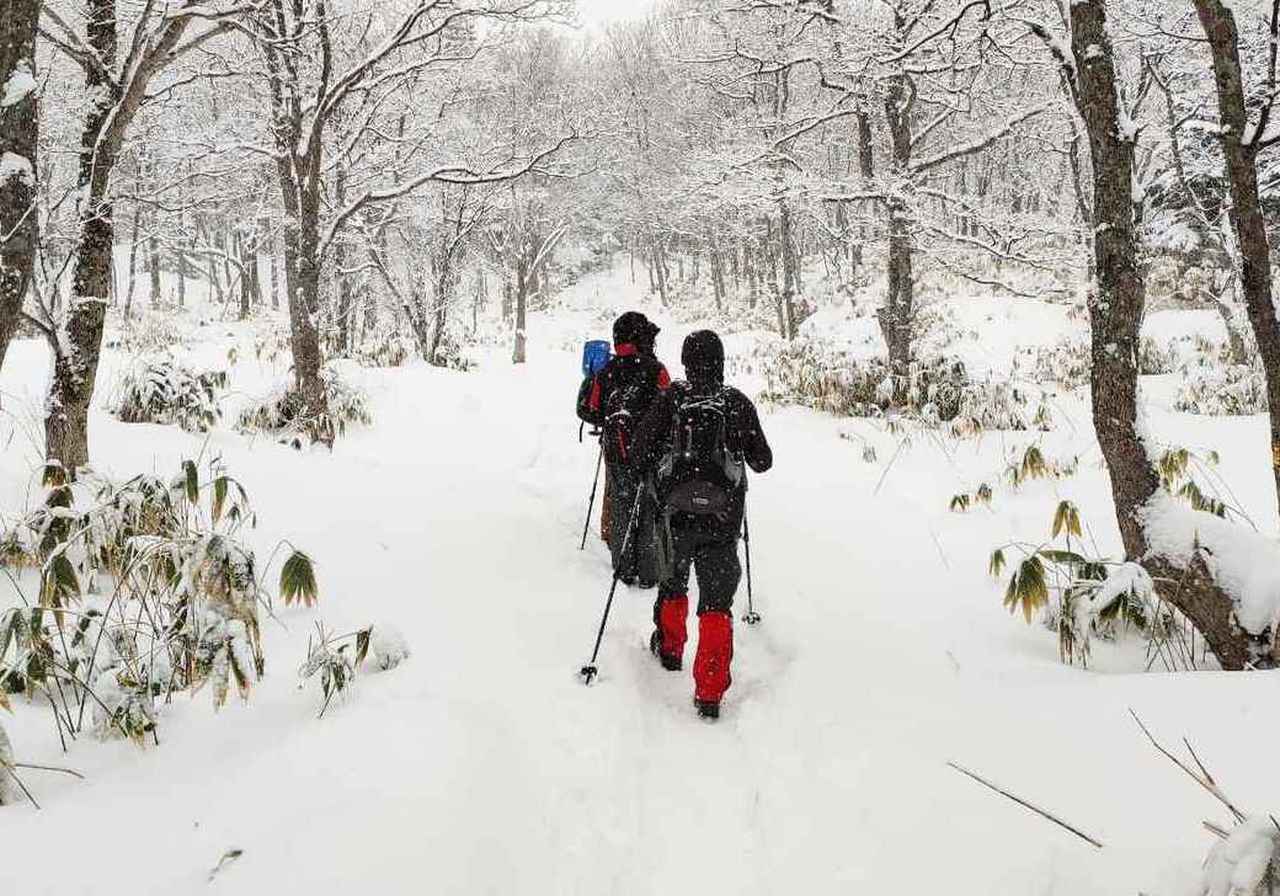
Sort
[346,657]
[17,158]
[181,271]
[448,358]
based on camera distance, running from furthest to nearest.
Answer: [181,271] → [448,358] → [346,657] → [17,158]

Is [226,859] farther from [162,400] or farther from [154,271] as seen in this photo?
[154,271]

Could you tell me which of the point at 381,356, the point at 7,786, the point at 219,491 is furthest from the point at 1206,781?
the point at 381,356

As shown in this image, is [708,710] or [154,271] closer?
[708,710]

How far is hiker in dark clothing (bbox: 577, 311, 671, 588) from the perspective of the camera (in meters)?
4.84

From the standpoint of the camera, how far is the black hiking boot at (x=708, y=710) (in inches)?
136

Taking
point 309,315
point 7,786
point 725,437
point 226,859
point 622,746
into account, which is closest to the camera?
point 226,859

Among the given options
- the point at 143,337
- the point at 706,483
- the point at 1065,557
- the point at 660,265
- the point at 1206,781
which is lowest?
the point at 1206,781

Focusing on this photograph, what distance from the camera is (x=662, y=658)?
4.00m

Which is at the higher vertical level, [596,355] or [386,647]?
[596,355]

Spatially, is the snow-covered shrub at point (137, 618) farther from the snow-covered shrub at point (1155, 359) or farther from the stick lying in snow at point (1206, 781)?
the snow-covered shrub at point (1155, 359)

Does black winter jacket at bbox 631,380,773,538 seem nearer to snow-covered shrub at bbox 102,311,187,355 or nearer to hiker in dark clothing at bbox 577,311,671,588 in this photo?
hiker in dark clothing at bbox 577,311,671,588

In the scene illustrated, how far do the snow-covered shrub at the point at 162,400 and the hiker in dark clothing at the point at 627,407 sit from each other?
4904mm

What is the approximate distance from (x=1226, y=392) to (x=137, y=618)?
42.6 ft

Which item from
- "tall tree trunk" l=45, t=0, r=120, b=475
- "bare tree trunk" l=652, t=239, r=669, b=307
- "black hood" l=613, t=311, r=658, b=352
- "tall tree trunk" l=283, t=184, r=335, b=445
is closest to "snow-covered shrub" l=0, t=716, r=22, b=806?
"tall tree trunk" l=45, t=0, r=120, b=475
